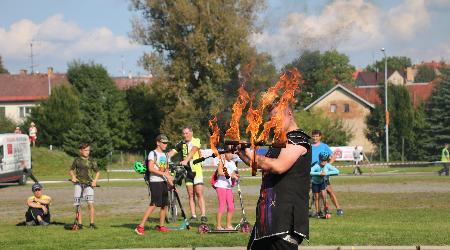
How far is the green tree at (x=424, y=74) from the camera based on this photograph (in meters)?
167

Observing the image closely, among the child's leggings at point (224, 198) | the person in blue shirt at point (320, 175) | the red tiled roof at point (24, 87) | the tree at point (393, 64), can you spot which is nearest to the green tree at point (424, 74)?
the tree at point (393, 64)

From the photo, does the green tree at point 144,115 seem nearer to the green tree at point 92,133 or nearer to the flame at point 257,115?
the green tree at point 92,133

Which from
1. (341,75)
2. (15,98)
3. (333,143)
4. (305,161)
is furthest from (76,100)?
(305,161)

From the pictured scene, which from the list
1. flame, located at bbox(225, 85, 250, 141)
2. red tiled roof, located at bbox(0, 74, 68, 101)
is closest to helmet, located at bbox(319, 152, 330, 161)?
flame, located at bbox(225, 85, 250, 141)

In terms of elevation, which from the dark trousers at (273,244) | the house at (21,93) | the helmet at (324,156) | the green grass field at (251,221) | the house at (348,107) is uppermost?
the house at (21,93)

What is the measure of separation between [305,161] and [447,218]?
10176mm

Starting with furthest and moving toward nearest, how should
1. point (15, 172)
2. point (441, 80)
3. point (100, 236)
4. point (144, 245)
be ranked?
point (441, 80) < point (15, 172) < point (100, 236) < point (144, 245)

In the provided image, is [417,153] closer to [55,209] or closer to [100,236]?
[55,209]

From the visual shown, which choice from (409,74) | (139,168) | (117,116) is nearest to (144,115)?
(117,116)

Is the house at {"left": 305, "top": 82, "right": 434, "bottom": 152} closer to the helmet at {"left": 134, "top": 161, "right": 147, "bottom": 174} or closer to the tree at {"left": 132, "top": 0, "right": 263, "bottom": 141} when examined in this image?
the tree at {"left": 132, "top": 0, "right": 263, "bottom": 141}

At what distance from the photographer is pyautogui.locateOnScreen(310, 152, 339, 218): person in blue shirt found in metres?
17.5

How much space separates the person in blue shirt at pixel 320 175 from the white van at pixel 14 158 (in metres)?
18.3

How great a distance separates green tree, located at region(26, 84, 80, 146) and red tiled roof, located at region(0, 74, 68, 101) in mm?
27168

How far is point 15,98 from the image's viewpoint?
98.7 m
